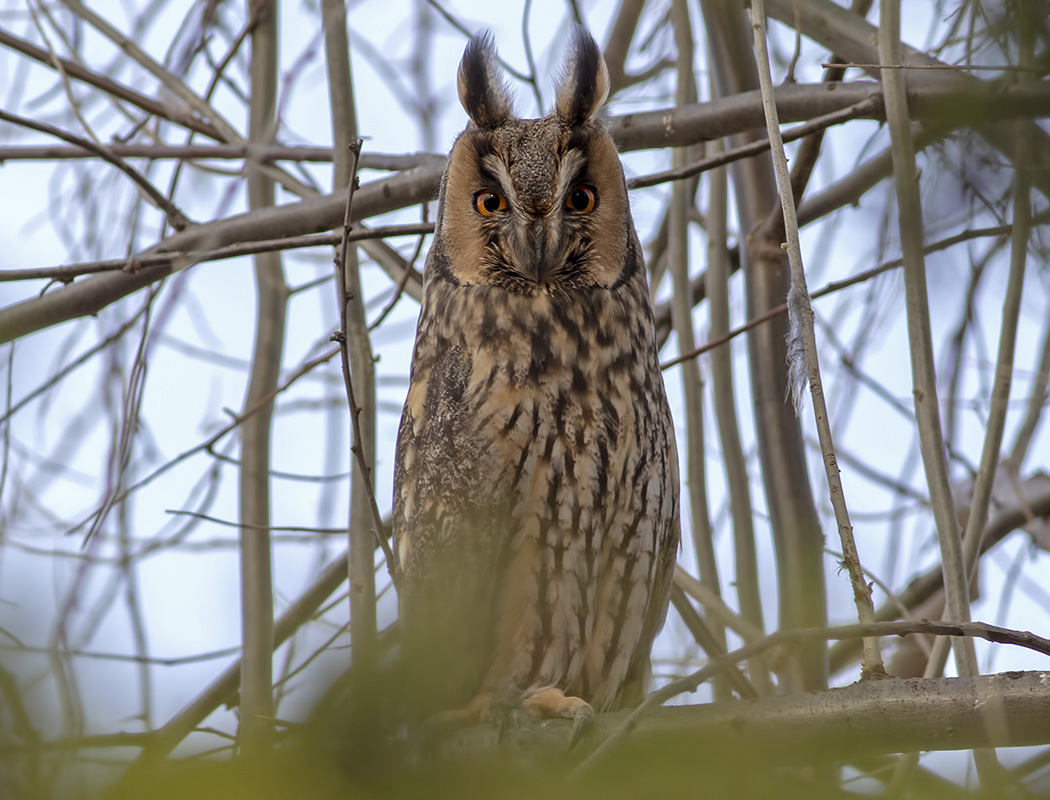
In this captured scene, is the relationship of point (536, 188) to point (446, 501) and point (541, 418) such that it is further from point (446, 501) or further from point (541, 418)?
point (446, 501)

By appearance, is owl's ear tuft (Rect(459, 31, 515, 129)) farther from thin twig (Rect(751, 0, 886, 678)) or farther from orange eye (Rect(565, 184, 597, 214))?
thin twig (Rect(751, 0, 886, 678))

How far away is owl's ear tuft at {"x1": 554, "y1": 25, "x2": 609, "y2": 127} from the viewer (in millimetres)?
2232

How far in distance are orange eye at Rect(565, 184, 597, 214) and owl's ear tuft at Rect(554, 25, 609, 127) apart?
0.14 metres

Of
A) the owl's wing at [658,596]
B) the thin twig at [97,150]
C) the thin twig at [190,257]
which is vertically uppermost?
the thin twig at [97,150]

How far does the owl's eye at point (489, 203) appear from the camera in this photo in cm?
219

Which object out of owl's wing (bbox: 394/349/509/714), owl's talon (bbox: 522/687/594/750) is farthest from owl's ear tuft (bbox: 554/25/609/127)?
owl's talon (bbox: 522/687/594/750)

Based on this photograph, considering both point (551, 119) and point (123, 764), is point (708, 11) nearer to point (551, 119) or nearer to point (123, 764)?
point (551, 119)

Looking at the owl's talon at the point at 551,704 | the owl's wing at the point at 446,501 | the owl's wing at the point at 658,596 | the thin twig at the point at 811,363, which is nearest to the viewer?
the thin twig at the point at 811,363

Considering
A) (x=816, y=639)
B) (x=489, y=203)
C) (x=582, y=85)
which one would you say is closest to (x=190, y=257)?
(x=489, y=203)

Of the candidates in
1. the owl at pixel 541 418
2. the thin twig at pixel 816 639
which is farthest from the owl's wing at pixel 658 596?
the thin twig at pixel 816 639

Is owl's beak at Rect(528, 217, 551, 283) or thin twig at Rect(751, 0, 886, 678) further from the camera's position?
owl's beak at Rect(528, 217, 551, 283)

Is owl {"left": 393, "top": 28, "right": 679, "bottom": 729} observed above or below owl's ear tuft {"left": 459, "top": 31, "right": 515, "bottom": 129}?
below

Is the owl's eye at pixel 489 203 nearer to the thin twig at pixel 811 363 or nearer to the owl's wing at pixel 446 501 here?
the owl's wing at pixel 446 501

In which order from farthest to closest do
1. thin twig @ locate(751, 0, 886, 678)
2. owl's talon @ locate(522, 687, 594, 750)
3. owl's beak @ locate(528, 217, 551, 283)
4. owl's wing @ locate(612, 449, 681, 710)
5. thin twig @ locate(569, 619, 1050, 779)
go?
owl's wing @ locate(612, 449, 681, 710) < owl's beak @ locate(528, 217, 551, 283) < owl's talon @ locate(522, 687, 594, 750) < thin twig @ locate(751, 0, 886, 678) < thin twig @ locate(569, 619, 1050, 779)
